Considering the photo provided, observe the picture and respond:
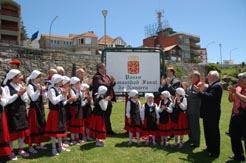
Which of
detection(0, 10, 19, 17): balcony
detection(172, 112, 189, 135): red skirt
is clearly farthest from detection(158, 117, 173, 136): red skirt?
detection(0, 10, 19, 17): balcony

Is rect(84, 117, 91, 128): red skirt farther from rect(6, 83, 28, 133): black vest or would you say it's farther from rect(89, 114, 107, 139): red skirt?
rect(6, 83, 28, 133): black vest

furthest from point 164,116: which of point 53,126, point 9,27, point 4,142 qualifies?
point 9,27

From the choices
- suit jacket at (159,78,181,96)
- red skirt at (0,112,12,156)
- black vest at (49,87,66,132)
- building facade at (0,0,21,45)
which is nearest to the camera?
red skirt at (0,112,12,156)

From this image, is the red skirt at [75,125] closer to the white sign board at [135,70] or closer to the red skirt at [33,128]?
the red skirt at [33,128]

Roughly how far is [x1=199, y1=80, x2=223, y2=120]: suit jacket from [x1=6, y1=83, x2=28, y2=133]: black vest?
12.8ft

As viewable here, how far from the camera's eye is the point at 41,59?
17.3 m

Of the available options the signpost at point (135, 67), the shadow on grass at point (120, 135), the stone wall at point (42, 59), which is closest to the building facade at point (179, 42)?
the stone wall at point (42, 59)

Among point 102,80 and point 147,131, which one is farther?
point 102,80

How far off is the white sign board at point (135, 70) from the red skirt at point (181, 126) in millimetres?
2136

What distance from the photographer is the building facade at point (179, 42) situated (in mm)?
75625

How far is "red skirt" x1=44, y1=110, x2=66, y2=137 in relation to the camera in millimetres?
5724

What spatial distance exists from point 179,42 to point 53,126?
77.3 meters

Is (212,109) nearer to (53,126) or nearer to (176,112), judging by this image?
(176,112)

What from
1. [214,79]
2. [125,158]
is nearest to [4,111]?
[125,158]
